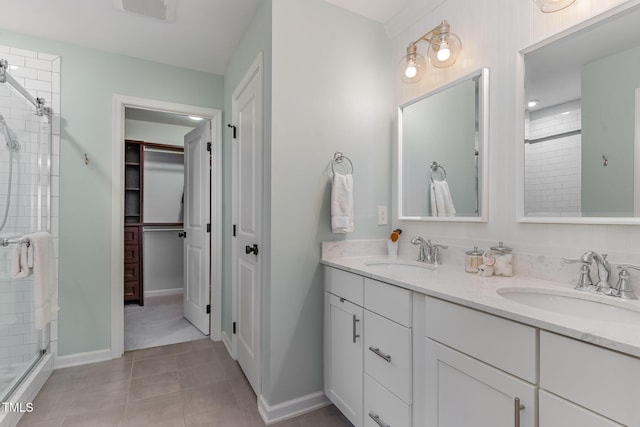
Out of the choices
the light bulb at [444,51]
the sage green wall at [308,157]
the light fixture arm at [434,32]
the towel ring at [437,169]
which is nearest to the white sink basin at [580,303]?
the towel ring at [437,169]

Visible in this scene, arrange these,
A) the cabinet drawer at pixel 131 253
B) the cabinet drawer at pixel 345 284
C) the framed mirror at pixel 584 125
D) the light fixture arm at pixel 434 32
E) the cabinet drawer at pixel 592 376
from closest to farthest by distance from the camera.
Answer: the cabinet drawer at pixel 592 376 → the framed mirror at pixel 584 125 → the cabinet drawer at pixel 345 284 → the light fixture arm at pixel 434 32 → the cabinet drawer at pixel 131 253

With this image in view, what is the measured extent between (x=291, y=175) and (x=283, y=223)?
277 mm

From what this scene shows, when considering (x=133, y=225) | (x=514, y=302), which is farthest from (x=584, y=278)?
(x=133, y=225)

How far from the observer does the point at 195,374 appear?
218 centimetres

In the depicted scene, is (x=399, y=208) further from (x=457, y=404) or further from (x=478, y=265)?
(x=457, y=404)

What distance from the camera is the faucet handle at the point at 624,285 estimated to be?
3.20 ft

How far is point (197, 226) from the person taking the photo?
2.99 meters

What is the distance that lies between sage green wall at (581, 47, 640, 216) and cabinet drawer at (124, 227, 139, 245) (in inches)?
169

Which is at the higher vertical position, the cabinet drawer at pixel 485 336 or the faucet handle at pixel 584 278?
the faucet handle at pixel 584 278

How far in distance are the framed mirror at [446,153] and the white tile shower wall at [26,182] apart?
7.94ft

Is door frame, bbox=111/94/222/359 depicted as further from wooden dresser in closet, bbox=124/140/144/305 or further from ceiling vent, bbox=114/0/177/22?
wooden dresser in closet, bbox=124/140/144/305

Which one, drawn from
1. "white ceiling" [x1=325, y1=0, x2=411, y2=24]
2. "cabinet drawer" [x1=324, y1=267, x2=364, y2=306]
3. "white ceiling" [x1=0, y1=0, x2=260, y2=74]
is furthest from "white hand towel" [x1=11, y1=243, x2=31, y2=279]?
"white ceiling" [x1=325, y1=0, x2=411, y2=24]

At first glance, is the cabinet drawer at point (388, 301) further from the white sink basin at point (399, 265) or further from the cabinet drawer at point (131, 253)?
the cabinet drawer at point (131, 253)

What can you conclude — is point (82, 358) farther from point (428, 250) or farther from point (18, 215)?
point (428, 250)
